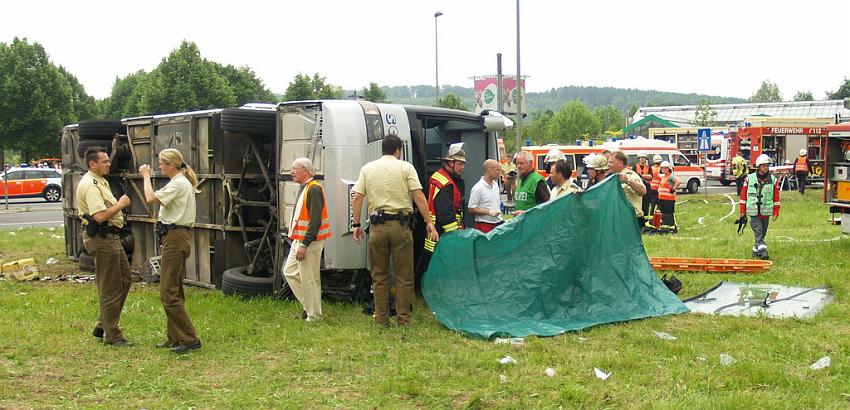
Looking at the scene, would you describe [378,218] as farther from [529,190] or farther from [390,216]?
[529,190]

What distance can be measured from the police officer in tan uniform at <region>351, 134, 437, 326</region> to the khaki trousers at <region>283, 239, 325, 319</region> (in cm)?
58

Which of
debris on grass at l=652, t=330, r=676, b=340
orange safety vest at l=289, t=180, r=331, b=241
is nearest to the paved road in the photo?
orange safety vest at l=289, t=180, r=331, b=241

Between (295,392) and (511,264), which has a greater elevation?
(511,264)

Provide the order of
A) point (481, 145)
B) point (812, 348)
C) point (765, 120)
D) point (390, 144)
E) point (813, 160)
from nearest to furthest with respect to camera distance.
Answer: point (812, 348) → point (390, 144) → point (481, 145) → point (813, 160) → point (765, 120)

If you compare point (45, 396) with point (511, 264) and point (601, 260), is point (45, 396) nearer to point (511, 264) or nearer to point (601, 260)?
point (511, 264)

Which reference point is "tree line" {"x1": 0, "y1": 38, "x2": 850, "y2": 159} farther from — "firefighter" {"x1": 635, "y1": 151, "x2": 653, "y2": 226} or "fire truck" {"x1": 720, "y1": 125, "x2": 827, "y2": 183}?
"firefighter" {"x1": 635, "y1": 151, "x2": 653, "y2": 226}

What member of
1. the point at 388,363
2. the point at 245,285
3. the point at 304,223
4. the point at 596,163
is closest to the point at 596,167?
the point at 596,163

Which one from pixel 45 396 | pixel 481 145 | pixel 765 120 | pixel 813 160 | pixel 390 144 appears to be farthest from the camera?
pixel 765 120

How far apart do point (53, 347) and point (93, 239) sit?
40.5 inches

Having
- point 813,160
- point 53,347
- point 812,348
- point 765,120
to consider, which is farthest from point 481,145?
point 765,120

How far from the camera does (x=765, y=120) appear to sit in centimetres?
3641

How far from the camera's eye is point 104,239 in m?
7.07

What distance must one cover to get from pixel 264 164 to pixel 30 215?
54.5ft

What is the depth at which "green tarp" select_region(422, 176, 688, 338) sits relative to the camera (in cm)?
777
